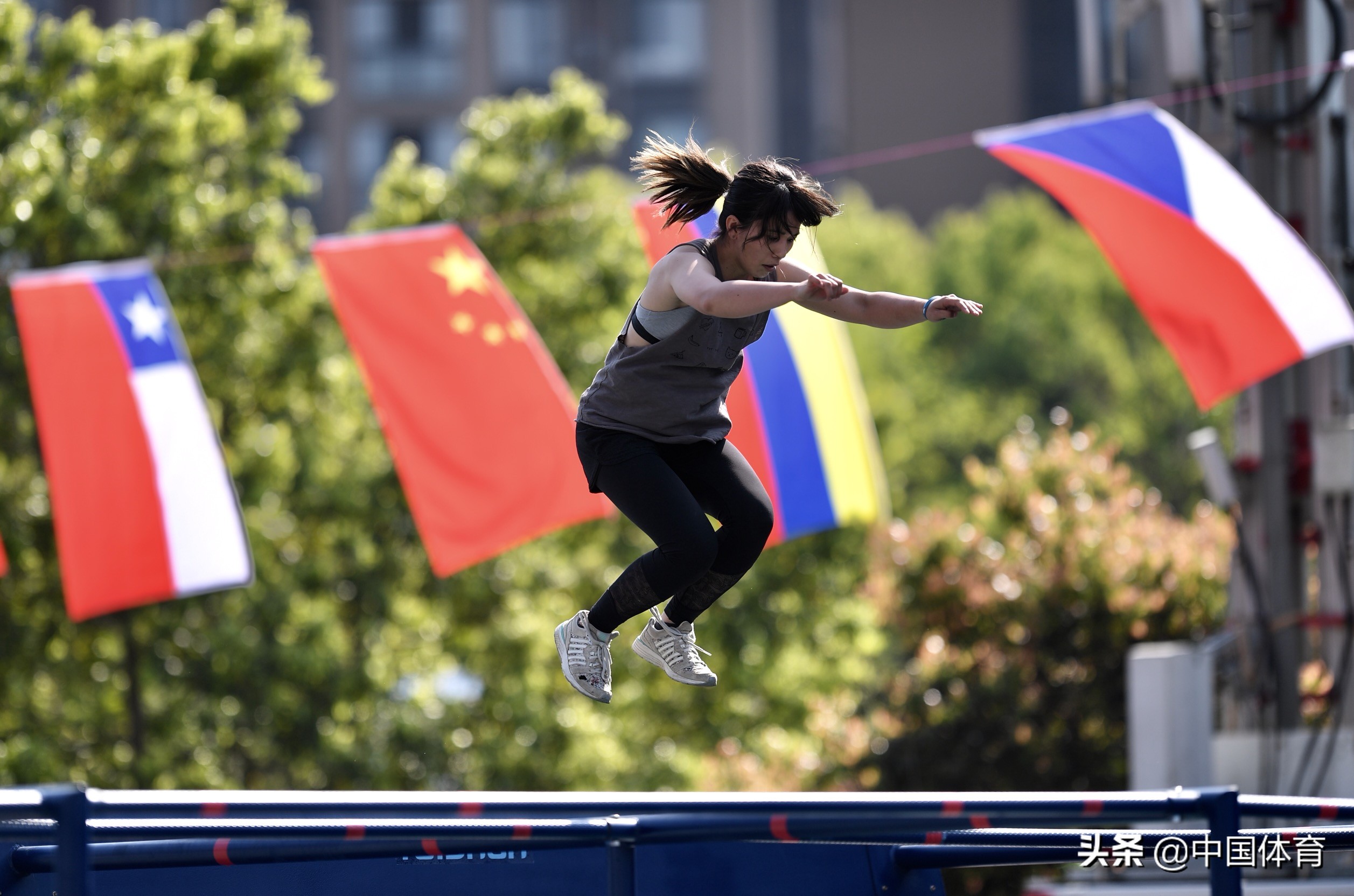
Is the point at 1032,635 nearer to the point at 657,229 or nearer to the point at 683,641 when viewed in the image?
the point at 657,229

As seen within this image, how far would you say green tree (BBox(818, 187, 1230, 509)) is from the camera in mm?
28906

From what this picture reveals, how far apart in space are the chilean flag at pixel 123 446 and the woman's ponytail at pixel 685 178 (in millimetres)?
4763

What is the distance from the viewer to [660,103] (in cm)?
4378

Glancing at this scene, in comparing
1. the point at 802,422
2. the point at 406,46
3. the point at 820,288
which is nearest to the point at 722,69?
the point at 406,46

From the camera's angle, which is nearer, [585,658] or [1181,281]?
[585,658]

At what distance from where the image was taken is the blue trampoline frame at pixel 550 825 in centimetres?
333

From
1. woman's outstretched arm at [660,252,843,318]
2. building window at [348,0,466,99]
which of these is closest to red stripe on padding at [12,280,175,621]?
woman's outstretched arm at [660,252,843,318]

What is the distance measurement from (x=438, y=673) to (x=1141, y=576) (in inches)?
229

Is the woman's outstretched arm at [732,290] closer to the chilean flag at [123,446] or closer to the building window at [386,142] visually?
the chilean flag at [123,446]

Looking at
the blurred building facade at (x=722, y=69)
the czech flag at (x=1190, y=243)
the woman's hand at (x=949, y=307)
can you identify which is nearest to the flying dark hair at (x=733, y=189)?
the woman's hand at (x=949, y=307)

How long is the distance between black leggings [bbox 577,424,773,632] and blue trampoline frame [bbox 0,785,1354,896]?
62 centimetres

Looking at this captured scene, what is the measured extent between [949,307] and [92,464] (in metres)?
6.04

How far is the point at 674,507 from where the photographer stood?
4.11 metres

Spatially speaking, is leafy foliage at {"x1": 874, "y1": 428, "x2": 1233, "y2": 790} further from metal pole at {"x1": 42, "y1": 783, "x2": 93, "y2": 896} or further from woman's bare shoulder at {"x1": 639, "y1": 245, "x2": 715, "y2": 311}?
metal pole at {"x1": 42, "y1": 783, "x2": 93, "y2": 896}
